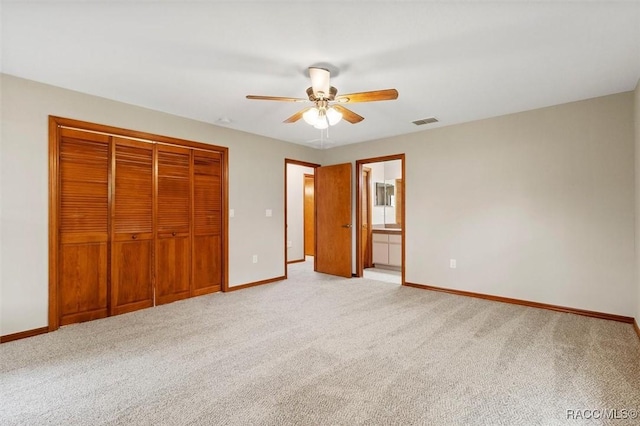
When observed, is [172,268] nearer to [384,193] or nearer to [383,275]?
[383,275]

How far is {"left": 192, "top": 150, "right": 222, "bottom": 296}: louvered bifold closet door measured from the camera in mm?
4121

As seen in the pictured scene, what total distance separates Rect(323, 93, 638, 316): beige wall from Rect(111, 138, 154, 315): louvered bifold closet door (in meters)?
3.55

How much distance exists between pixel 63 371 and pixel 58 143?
2.11 m

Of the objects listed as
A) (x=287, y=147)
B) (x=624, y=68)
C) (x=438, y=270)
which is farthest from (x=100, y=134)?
(x=624, y=68)

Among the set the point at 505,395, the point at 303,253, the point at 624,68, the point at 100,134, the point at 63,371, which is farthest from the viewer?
the point at 303,253

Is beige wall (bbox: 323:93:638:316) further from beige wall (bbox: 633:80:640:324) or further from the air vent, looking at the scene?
the air vent

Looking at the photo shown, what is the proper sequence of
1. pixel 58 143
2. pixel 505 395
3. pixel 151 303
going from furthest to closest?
pixel 151 303 < pixel 58 143 < pixel 505 395

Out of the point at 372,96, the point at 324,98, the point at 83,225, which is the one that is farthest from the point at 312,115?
the point at 83,225

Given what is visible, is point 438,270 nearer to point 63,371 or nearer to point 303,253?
point 303,253

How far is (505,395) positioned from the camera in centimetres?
190

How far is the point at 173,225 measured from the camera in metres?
3.91

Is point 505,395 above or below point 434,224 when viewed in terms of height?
below

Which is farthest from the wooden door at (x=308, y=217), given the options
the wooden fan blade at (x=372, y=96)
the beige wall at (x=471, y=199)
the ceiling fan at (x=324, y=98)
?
the wooden fan blade at (x=372, y=96)

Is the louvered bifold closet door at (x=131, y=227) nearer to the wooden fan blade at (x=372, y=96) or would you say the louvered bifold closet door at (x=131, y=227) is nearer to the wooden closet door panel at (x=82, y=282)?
the wooden closet door panel at (x=82, y=282)
